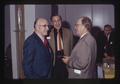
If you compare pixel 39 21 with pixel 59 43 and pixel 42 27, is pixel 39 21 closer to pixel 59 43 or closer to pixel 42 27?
pixel 42 27

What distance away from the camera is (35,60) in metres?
1.45

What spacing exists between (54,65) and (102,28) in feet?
0.95

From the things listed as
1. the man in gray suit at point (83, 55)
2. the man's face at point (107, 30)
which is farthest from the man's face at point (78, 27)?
the man's face at point (107, 30)

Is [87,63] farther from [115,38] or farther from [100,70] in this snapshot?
[115,38]

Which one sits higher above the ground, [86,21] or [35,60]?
[86,21]

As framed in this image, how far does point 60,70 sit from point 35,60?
0.13m

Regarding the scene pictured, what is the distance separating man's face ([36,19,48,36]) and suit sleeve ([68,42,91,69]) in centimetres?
18

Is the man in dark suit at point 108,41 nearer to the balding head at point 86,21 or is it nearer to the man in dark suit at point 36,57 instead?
the balding head at point 86,21

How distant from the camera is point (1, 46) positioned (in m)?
1.45

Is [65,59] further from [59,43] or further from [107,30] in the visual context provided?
[107,30]

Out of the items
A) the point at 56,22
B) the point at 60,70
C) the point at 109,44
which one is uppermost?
the point at 56,22

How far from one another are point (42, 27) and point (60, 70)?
0.74 ft

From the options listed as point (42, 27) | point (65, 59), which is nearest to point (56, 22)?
point (42, 27)

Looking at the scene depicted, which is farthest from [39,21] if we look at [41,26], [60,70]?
[60,70]
